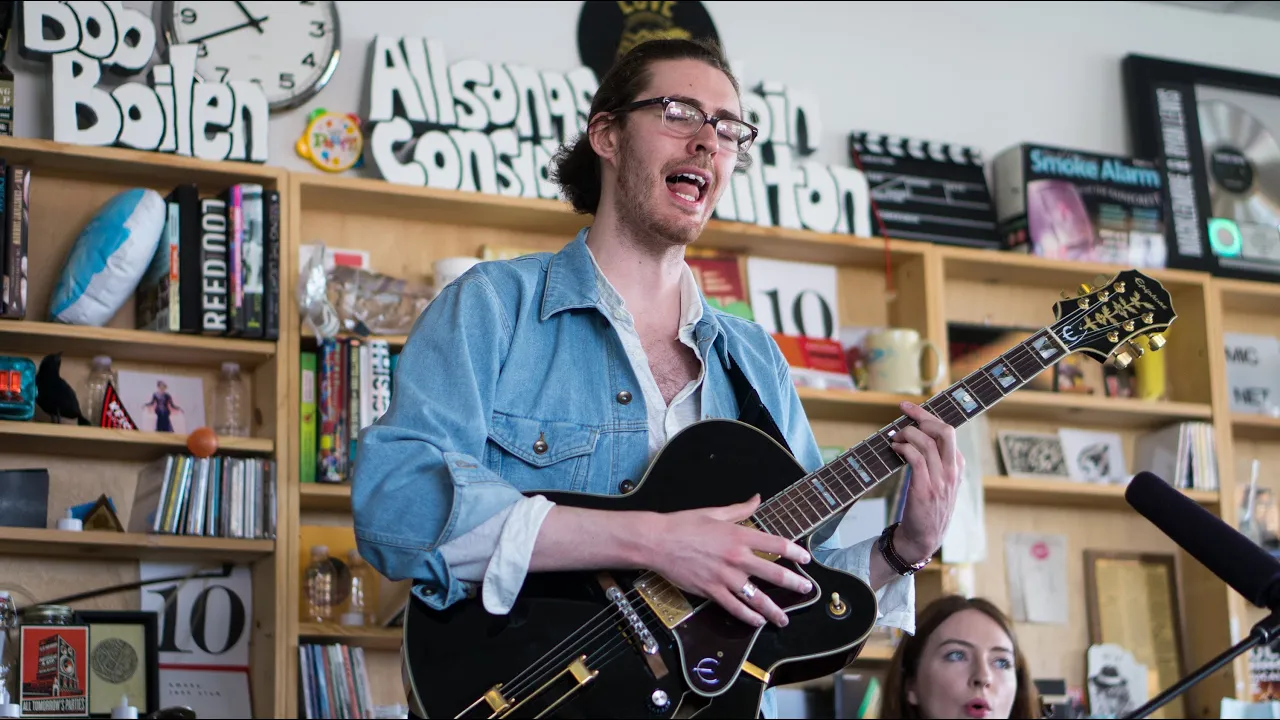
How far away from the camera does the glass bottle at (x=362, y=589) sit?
10.7 ft

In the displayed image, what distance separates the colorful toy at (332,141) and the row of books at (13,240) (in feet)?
2.16

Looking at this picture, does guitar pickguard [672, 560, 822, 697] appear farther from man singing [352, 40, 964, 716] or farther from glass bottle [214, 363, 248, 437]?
→ glass bottle [214, 363, 248, 437]

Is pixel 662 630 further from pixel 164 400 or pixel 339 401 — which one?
pixel 164 400

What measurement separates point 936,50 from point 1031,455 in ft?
3.94

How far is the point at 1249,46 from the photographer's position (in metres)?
4.61

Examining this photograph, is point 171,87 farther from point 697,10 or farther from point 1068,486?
point 1068,486

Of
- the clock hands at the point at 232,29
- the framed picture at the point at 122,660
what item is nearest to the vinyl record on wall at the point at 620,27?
the clock hands at the point at 232,29

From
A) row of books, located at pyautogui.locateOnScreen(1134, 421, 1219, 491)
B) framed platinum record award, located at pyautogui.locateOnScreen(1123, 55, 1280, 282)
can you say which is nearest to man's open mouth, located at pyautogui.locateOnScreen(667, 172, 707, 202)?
row of books, located at pyautogui.locateOnScreen(1134, 421, 1219, 491)

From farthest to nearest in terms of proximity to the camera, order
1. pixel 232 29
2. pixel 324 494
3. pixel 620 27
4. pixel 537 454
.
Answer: pixel 620 27, pixel 232 29, pixel 324 494, pixel 537 454

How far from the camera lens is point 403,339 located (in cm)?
327

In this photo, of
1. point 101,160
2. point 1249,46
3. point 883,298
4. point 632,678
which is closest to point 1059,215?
point 883,298

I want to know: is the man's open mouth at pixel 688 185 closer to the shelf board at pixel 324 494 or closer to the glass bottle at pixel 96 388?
the shelf board at pixel 324 494

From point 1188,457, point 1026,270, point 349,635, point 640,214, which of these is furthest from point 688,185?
point 1188,457

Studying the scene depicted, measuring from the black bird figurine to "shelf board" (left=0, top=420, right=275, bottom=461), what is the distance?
0.04m
